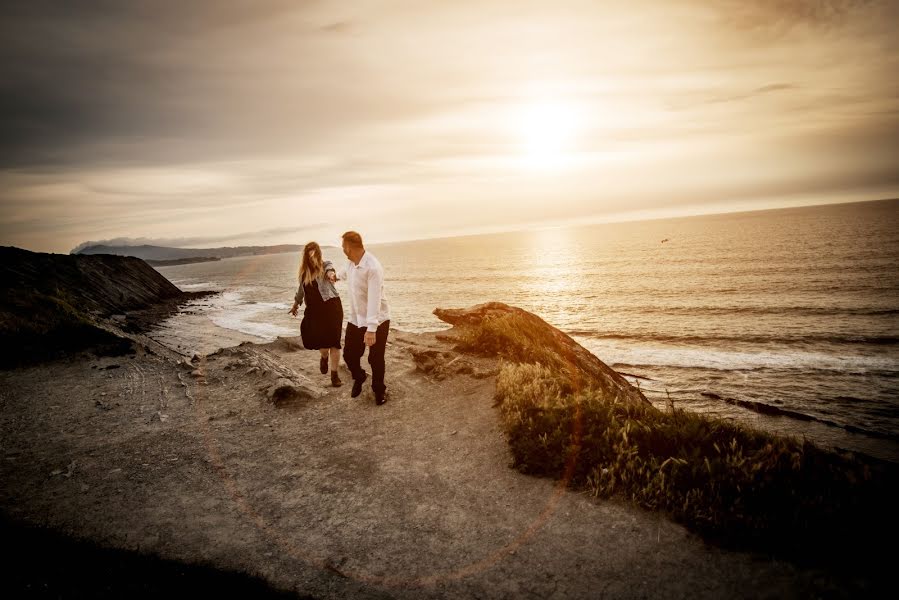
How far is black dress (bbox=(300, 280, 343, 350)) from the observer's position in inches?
345

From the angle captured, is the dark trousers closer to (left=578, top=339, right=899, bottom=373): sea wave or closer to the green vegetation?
the green vegetation

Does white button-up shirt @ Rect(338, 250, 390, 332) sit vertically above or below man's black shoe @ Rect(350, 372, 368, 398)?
above

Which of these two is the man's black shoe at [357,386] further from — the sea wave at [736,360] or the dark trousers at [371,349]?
the sea wave at [736,360]

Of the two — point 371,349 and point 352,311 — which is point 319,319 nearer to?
point 352,311

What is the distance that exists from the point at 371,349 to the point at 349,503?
288 cm

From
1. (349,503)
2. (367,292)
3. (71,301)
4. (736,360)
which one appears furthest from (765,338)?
(71,301)

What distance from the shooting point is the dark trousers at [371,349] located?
7.43 meters

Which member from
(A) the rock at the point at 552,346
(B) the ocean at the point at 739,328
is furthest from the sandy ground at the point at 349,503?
(B) the ocean at the point at 739,328

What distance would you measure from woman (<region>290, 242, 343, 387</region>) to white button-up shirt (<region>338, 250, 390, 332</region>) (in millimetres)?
1367

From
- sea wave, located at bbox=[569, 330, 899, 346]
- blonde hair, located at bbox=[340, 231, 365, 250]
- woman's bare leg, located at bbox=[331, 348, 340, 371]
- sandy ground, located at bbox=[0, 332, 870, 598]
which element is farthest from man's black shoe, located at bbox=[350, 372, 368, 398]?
sea wave, located at bbox=[569, 330, 899, 346]

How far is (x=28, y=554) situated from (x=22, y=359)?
10623 mm

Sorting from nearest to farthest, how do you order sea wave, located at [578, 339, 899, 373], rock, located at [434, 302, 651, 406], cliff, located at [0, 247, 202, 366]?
1. rock, located at [434, 302, 651, 406]
2. cliff, located at [0, 247, 202, 366]
3. sea wave, located at [578, 339, 899, 373]

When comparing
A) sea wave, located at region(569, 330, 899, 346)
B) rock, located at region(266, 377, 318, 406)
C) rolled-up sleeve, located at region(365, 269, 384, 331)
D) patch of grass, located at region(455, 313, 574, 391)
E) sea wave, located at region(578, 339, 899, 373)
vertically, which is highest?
rolled-up sleeve, located at region(365, 269, 384, 331)

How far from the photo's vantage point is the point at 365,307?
289 inches
